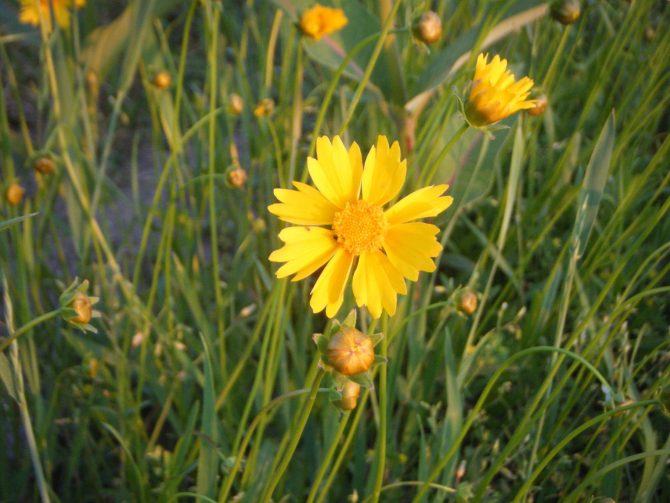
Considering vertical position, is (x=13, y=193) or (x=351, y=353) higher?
(x=351, y=353)

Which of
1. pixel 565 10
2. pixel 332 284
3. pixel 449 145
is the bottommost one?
pixel 332 284

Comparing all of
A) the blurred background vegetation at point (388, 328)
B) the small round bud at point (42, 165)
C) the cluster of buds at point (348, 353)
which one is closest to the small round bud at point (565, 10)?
the blurred background vegetation at point (388, 328)

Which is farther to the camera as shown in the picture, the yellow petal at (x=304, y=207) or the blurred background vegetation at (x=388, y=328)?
the blurred background vegetation at (x=388, y=328)

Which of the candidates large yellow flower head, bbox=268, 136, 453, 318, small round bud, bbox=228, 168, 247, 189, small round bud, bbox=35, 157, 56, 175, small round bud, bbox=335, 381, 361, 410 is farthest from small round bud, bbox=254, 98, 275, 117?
small round bud, bbox=335, 381, 361, 410

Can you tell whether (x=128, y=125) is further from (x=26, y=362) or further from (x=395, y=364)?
(x=395, y=364)

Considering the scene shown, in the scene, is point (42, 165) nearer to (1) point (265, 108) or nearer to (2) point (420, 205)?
(1) point (265, 108)

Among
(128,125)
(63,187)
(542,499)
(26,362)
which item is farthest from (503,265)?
(128,125)

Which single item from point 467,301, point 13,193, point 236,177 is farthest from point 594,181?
point 13,193

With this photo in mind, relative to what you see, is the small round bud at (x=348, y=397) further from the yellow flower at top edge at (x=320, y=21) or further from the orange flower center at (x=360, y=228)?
the yellow flower at top edge at (x=320, y=21)
